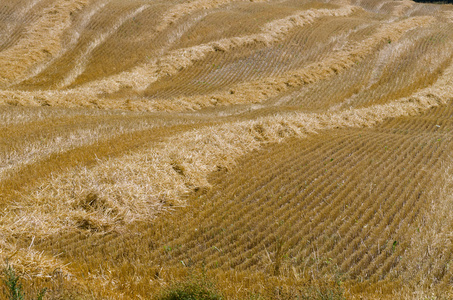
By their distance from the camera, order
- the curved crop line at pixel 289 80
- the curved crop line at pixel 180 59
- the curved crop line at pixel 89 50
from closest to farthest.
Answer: the curved crop line at pixel 289 80
the curved crop line at pixel 180 59
the curved crop line at pixel 89 50

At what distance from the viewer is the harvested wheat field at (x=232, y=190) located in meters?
4.36

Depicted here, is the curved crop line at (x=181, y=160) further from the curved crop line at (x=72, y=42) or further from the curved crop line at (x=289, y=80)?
the curved crop line at (x=72, y=42)

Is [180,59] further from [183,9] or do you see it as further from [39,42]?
[39,42]

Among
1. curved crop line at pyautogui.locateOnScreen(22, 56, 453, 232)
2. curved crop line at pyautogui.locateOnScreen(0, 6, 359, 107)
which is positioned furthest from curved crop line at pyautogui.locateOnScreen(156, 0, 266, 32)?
curved crop line at pyautogui.locateOnScreen(22, 56, 453, 232)

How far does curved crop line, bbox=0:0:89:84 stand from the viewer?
73.0ft

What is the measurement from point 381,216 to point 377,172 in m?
2.18

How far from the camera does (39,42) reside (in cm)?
2534

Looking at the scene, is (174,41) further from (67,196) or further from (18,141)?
(67,196)

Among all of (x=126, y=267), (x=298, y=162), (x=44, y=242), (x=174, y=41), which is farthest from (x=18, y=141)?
(x=174, y=41)

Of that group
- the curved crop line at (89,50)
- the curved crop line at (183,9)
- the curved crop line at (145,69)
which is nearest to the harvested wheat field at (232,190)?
the curved crop line at (145,69)

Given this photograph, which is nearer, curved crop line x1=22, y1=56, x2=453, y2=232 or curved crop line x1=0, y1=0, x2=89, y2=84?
curved crop line x1=22, y1=56, x2=453, y2=232

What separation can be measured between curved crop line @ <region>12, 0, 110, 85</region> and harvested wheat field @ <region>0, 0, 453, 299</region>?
140 centimetres

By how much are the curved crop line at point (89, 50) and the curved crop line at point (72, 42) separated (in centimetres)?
154

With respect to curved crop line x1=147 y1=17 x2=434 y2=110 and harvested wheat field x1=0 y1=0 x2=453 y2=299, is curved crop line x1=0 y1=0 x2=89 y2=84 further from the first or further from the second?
curved crop line x1=147 y1=17 x2=434 y2=110
